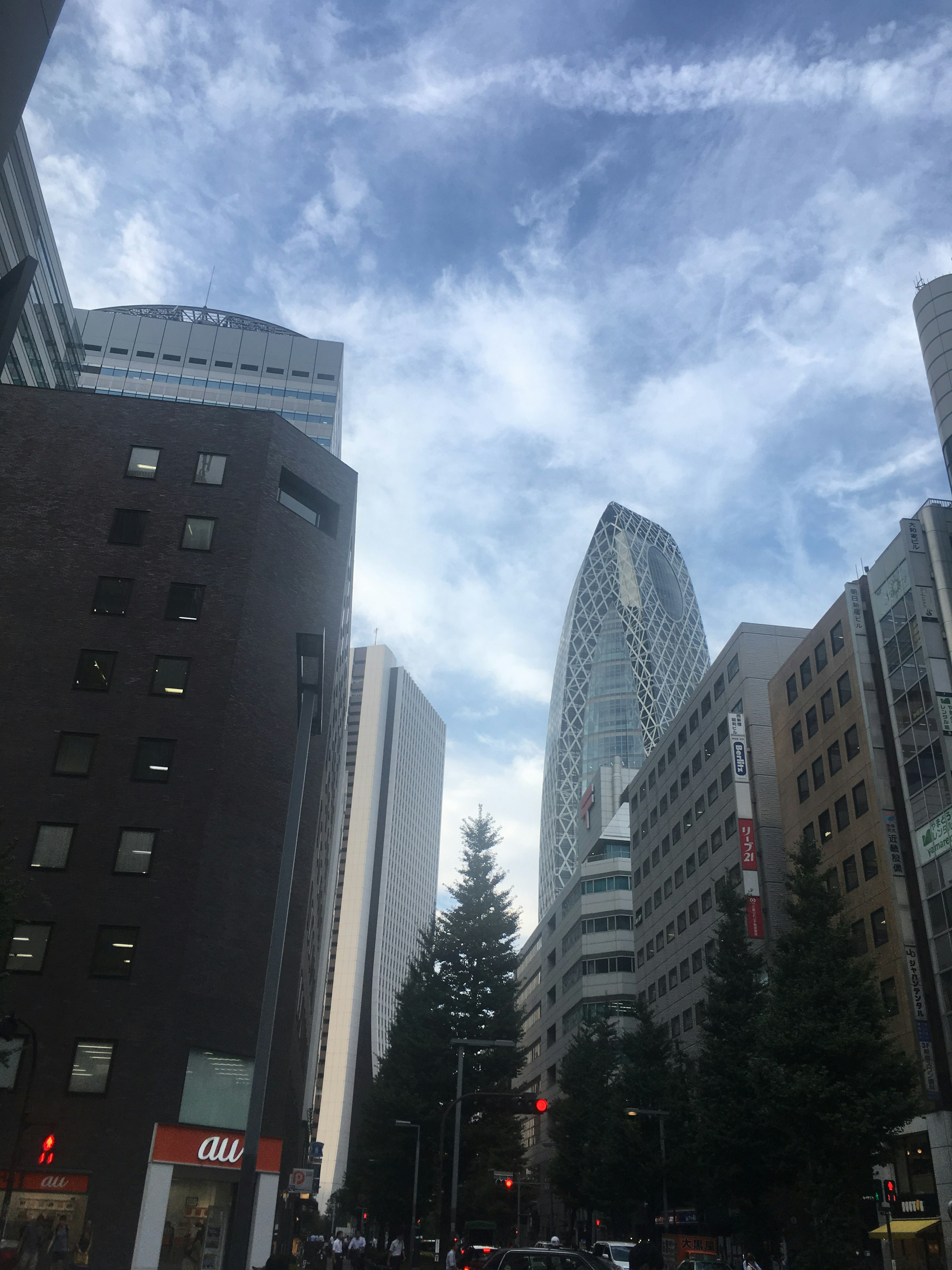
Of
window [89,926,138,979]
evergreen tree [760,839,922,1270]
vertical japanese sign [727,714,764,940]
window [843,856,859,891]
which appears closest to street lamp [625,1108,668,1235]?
vertical japanese sign [727,714,764,940]

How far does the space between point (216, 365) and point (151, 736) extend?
189 ft

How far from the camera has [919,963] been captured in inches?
1768

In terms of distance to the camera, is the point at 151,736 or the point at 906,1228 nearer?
the point at 151,736

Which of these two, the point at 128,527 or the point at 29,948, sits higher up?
the point at 128,527

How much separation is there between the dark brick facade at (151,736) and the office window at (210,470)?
0.36m

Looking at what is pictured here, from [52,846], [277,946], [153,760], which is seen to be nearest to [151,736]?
[153,760]

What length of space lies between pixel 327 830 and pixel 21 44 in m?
71.1

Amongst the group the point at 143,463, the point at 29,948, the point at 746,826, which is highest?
the point at 143,463

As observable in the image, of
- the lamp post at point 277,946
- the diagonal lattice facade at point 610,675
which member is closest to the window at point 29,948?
the lamp post at point 277,946

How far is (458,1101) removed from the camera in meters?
36.8

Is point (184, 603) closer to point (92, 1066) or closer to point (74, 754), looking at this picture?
point (74, 754)

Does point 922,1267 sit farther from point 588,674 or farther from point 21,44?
point 588,674

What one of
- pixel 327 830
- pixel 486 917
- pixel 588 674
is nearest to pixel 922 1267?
pixel 486 917

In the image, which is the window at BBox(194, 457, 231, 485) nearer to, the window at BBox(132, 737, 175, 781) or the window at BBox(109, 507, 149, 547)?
the window at BBox(109, 507, 149, 547)
